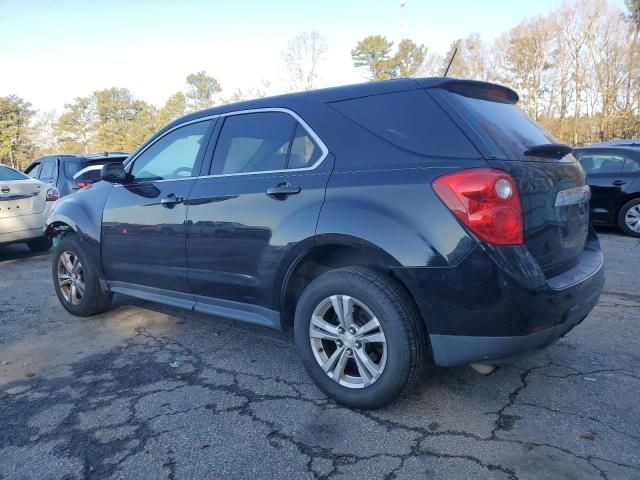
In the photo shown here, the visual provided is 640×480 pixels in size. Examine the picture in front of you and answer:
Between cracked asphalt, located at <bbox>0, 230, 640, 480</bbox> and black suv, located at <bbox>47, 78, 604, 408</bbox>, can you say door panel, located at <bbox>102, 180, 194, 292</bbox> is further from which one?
cracked asphalt, located at <bbox>0, 230, 640, 480</bbox>

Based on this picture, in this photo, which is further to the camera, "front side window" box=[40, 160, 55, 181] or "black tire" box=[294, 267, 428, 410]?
"front side window" box=[40, 160, 55, 181]

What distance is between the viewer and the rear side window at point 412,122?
2533 millimetres

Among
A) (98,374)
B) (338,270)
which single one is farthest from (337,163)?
(98,374)

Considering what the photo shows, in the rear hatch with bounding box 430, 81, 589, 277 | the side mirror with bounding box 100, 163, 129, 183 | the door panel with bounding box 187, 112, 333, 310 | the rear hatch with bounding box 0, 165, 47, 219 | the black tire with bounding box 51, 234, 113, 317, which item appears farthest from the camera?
the rear hatch with bounding box 0, 165, 47, 219

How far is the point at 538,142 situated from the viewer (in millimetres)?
2865

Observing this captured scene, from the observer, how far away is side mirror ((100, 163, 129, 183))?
404cm

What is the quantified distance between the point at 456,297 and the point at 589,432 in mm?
994

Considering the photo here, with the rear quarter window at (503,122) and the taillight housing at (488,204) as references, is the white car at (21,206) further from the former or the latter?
the taillight housing at (488,204)

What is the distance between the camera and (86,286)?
14.9 feet

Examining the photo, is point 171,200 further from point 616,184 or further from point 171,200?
point 616,184

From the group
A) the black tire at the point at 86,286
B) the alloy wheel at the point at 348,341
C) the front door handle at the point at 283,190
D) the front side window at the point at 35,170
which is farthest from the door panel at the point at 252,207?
the front side window at the point at 35,170

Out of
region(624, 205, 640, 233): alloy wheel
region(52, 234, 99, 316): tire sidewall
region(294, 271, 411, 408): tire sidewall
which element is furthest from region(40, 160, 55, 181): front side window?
region(624, 205, 640, 233): alloy wheel

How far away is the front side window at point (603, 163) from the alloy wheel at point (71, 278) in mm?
7994

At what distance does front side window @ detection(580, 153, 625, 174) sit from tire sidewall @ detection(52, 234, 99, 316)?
7.92 meters
